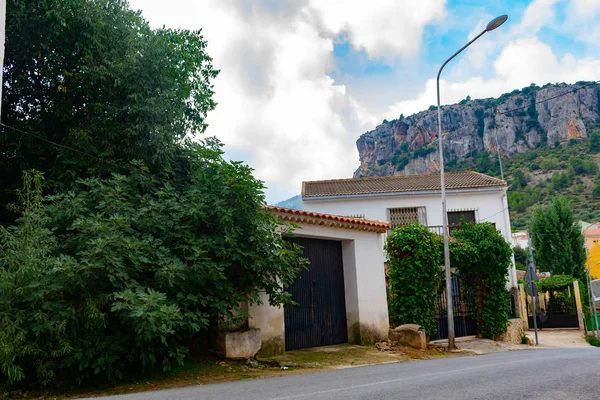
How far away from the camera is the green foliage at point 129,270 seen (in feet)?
25.8

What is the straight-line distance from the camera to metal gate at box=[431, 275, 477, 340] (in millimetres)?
16438

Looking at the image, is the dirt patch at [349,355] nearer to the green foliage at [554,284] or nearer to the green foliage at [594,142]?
the green foliage at [554,284]

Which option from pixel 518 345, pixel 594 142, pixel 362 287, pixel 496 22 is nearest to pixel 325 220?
pixel 362 287

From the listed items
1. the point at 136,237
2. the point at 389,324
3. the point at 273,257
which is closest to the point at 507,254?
the point at 389,324

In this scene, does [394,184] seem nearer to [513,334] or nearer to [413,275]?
[513,334]

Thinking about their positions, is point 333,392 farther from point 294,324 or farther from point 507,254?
point 507,254

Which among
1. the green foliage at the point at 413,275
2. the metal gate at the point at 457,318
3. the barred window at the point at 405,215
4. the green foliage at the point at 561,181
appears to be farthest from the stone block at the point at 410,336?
the green foliage at the point at 561,181

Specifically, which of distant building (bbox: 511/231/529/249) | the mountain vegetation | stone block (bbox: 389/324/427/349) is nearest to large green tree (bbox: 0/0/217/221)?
stone block (bbox: 389/324/427/349)

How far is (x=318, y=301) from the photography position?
1349 centimetres

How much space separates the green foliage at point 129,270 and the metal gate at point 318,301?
2262 mm

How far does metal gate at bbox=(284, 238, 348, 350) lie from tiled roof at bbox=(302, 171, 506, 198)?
12639mm

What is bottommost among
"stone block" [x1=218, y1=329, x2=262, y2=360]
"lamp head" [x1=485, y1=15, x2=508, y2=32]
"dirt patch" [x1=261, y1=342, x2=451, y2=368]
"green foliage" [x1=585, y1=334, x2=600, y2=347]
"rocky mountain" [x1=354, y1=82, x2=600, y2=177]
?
"green foliage" [x1=585, y1=334, x2=600, y2=347]

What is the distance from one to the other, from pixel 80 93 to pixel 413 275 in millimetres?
10849

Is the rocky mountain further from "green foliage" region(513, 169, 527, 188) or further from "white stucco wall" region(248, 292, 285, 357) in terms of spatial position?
"white stucco wall" region(248, 292, 285, 357)
